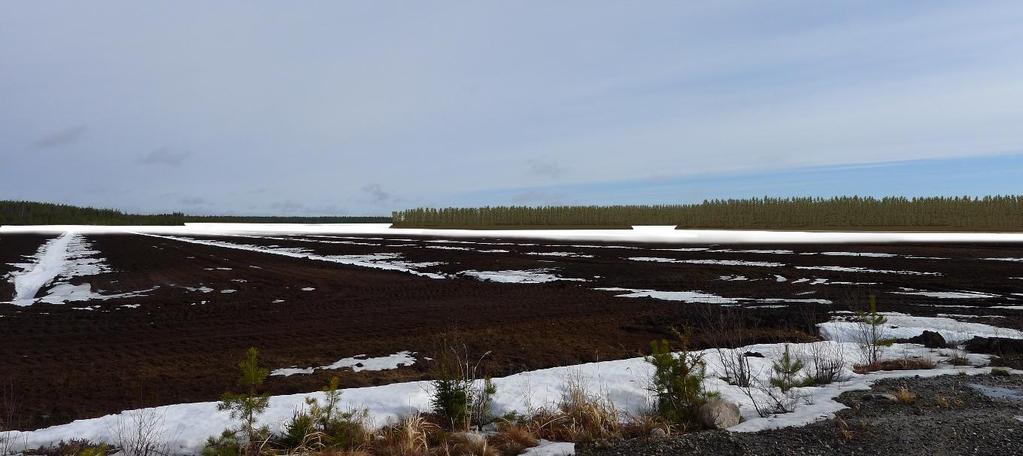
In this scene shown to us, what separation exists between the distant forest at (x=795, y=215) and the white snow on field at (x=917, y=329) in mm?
64423

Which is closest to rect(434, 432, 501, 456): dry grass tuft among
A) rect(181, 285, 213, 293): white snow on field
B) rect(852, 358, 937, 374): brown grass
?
rect(852, 358, 937, 374): brown grass

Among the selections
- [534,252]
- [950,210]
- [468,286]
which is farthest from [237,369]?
[950,210]

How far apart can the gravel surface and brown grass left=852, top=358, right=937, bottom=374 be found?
81.7 inches

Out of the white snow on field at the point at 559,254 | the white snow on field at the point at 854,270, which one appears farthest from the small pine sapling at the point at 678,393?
the white snow on field at the point at 559,254

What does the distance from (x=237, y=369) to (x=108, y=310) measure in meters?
8.23

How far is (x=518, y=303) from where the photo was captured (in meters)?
16.4

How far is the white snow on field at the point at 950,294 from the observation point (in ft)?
54.8

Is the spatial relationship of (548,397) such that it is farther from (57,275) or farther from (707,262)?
(57,275)

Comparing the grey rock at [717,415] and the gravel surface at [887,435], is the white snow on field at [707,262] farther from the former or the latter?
the grey rock at [717,415]

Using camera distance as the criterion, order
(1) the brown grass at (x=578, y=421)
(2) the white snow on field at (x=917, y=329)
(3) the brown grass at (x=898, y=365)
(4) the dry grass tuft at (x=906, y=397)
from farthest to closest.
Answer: (2) the white snow on field at (x=917, y=329) → (3) the brown grass at (x=898, y=365) → (4) the dry grass tuft at (x=906, y=397) → (1) the brown grass at (x=578, y=421)

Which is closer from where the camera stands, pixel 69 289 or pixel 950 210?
pixel 69 289

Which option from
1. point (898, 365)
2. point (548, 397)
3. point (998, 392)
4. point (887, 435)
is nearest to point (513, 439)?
point (548, 397)

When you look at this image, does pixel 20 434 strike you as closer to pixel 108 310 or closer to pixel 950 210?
pixel 108 310

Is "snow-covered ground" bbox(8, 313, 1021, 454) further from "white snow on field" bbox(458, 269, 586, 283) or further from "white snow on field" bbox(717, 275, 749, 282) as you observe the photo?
"white snow on field" bbox(458, 269, 586, 283)
